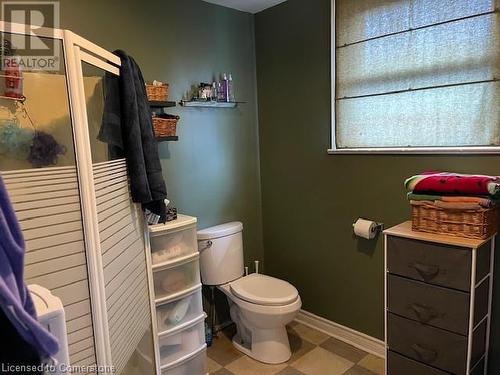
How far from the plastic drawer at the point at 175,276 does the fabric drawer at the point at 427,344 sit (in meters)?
1.14

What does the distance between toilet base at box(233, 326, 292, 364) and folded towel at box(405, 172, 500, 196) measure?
129cm

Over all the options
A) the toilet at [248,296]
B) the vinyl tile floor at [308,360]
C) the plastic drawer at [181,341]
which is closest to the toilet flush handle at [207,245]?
the toilet at [248,296]

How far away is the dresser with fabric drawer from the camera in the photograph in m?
1.63

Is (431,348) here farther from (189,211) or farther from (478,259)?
(189,211)

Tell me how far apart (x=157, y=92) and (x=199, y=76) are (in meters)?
0.49

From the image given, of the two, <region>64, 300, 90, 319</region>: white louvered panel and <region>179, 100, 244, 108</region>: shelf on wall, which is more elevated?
<region>179, 100, 244, 108</region>: shelf on wall

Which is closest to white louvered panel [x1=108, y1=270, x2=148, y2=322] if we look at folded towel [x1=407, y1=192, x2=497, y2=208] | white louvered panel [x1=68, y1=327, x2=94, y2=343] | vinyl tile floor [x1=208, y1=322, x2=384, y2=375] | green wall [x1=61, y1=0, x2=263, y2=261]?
white louvered panel [x1=68, y1=327, x2=94, y2=343]

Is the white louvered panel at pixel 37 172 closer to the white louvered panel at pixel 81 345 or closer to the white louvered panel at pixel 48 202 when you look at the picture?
the white louvered panel at pixel 48 202

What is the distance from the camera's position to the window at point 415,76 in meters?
1.86

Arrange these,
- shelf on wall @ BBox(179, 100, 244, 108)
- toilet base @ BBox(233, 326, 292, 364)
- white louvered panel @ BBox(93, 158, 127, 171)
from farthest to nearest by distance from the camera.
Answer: shelf on wall @ BBox(179, 100, 244, 108) < toilet base @ BBox(233, 326, 292, 364) < white louvered panel @ BBox(93, 158, 127, 171)

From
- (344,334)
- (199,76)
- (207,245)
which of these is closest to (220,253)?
(207,245)

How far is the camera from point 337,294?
8.64 feet

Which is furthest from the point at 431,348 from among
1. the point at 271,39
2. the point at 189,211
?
the point at 271,39

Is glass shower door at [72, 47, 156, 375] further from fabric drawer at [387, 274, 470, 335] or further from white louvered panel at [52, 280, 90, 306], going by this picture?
fabric drawer at [387, 274, 470, 335]
